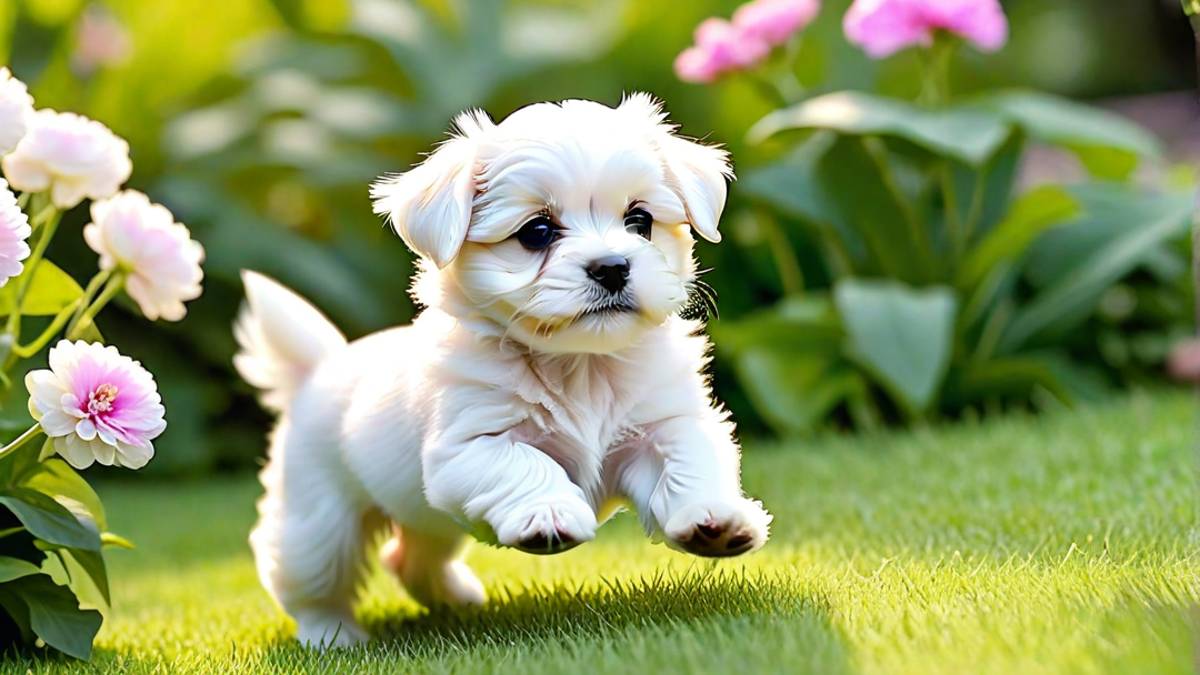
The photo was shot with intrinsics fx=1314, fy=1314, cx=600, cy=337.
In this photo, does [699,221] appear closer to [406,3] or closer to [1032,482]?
[1032,482]

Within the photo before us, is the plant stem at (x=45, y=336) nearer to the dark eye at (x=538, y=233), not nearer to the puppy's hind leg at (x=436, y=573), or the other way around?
the puppy's hind leg at (x=436, y=573)

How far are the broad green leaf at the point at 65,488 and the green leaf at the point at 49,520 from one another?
0.05m

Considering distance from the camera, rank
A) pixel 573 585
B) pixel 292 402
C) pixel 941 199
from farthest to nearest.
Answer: pixel 941 199 → pixel 292 402 → pixel 573 585

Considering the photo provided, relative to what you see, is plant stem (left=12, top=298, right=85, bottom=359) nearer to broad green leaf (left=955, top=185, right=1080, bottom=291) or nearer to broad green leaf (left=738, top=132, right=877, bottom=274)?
broad green leaf (left=738, top=132, right=877, bottom=274)

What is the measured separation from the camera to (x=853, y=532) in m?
3.34

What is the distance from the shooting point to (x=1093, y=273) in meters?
5.51

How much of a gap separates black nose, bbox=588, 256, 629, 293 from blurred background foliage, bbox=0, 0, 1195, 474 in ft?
10.8

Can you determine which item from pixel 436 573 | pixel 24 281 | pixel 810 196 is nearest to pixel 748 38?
pixel 810 196

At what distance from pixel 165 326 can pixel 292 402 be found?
12.4 feet

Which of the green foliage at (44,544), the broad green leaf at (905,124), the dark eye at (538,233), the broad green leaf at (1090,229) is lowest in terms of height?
the broad green leaf at (1090,229)

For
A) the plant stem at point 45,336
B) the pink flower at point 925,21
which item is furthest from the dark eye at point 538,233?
the pink flower at point 925,21

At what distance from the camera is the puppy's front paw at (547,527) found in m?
2.18

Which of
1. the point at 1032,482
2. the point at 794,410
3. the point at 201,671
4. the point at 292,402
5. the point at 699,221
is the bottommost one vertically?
the point at 794,410

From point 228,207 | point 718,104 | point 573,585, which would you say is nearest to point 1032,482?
point 573,585
